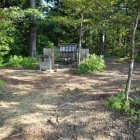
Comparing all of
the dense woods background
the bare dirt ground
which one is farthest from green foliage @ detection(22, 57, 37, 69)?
the bare dirt ground

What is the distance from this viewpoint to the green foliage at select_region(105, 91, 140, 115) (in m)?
5.56

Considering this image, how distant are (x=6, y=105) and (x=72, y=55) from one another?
7.31 m

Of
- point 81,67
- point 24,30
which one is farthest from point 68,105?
point 24,30

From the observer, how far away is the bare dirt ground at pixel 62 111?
500 cm

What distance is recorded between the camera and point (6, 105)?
6.60 metres

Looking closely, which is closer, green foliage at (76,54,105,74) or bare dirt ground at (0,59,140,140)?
bare dirt ground at (0,59,140,140)

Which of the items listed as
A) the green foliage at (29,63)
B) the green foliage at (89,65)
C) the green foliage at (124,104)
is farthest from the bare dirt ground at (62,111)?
the green foliage at (29,63)

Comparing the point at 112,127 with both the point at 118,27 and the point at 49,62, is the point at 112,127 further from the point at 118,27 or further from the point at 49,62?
the point at 49,62

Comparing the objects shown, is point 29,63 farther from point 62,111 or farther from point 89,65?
point 62,111

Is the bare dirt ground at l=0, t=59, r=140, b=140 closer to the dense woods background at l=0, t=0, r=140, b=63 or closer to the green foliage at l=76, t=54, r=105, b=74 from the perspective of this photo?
the green foliage at l=76, t=54, r=105, b=74

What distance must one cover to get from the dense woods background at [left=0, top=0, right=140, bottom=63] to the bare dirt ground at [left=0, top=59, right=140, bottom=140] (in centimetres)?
174

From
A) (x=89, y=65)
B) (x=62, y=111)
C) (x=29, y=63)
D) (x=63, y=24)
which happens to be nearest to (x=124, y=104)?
(x=62, y=111)

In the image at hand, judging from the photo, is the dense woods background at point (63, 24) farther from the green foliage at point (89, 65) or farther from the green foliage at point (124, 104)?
the green foliage at point (124, 104)

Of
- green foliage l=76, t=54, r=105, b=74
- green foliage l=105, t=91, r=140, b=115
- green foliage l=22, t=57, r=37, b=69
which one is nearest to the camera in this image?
green foliage l=105, t=91, r=140, b=115
